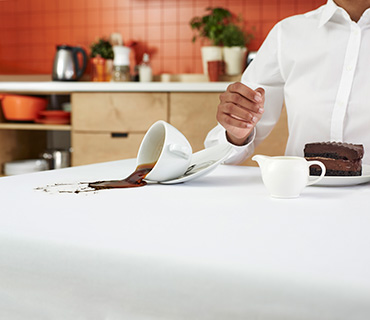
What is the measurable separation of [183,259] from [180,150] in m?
0.41

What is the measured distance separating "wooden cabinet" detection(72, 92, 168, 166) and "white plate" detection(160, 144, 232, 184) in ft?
5.62

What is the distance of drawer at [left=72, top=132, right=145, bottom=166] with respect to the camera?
281cm

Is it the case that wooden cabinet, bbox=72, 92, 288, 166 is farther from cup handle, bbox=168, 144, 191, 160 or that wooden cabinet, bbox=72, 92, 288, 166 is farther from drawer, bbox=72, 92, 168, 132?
cup handle, bbox=168, 144, 191, 160

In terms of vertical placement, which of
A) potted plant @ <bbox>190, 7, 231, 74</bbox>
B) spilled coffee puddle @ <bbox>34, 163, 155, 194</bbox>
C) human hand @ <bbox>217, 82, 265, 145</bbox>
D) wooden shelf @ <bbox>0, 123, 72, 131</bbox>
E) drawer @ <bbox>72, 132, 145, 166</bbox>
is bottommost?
drawer @ <bbox>72, 132, 145, 166</bbox>

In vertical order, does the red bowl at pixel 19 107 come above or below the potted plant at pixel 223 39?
below

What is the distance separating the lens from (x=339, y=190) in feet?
2.81

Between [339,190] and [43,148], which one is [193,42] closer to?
[43,148]

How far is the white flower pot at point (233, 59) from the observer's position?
2.96 meters

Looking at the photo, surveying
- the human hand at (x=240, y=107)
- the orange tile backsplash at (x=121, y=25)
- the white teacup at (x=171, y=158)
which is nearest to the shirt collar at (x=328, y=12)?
the human hand at (x=240, y=107)

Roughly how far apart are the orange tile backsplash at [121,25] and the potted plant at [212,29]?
0.30 feet

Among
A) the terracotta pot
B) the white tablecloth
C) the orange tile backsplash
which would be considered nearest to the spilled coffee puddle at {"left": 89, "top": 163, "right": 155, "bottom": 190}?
the white tablecloth

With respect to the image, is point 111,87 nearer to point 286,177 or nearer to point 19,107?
point 19,107

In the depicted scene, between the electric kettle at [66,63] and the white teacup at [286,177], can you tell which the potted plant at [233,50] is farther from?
the white teacup at [286,177]

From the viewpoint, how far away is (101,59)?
3182 mm
